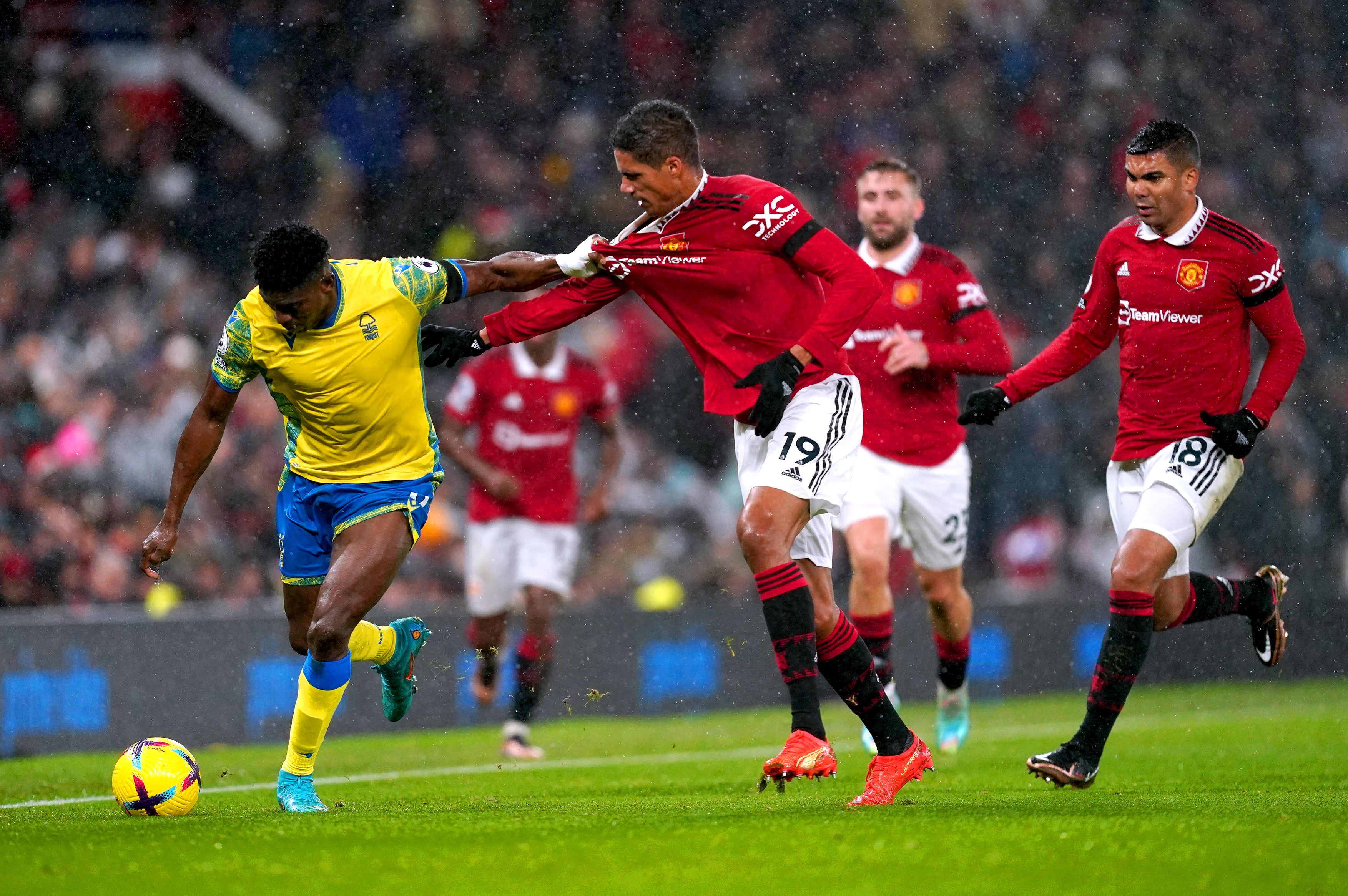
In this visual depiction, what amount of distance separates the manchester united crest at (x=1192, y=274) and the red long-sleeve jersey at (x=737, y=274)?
139 centimetres

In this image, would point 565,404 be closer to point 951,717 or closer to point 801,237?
point 951,717

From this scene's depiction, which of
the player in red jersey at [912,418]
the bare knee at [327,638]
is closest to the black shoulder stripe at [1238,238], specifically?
the player in red jersey at [912,418]

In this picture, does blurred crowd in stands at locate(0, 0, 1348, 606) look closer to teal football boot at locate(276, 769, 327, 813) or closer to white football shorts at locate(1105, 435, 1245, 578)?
teal football boot at locate(276, 769, 327, 813)

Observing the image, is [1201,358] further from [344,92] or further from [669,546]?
[344,92]

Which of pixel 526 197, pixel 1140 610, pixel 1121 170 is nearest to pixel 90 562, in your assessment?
pixel 526 197

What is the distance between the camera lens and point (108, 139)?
45.6 ft

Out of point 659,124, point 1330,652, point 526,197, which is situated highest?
point 526,197

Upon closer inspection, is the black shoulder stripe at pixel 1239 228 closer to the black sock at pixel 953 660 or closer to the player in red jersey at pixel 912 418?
the player in red jersey at pixel 912 418

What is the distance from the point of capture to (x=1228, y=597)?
279 inches

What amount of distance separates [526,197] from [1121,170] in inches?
232

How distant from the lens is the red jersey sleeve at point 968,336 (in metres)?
8.09

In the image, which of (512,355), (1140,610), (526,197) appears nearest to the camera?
(1140,610)

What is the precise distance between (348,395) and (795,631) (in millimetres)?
1856

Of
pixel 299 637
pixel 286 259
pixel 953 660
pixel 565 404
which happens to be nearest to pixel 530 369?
pixel 565 404
